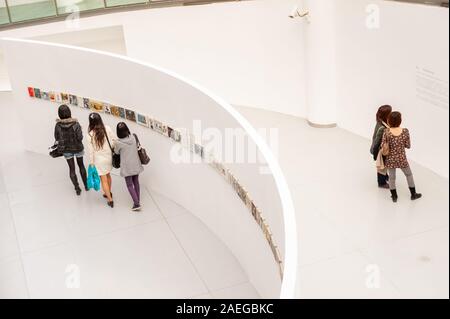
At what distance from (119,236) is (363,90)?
222 inches

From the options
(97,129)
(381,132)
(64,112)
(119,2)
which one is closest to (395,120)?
(381,132)

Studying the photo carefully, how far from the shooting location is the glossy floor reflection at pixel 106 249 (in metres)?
7.77

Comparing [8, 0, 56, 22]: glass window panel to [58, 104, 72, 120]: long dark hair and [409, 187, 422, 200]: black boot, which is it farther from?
[409, 187, 422, 200]: black boot

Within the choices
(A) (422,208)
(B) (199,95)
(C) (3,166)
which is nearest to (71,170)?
(C) (3,166)

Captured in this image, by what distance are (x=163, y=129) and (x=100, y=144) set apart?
1096 mm

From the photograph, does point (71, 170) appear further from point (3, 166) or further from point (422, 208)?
point (422, 208)

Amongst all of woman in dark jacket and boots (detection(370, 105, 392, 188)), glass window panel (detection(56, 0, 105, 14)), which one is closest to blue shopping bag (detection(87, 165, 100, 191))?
woman in dark jacket and boots (detection(370, 105, 392, 188))

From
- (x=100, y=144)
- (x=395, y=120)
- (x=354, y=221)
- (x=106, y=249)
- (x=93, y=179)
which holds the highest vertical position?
(x=395, y=120)

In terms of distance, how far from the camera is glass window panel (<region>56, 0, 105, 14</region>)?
15.0m

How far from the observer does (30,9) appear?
1545 cm

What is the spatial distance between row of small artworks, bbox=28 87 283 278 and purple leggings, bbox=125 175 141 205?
0.93 metres

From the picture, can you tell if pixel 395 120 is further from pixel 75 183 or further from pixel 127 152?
pixel 75 183

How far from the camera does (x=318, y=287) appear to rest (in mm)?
6242

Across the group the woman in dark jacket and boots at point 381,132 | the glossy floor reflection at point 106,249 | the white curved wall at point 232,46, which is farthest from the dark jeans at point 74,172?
the woman in dark jacket and boots at point 381,132
